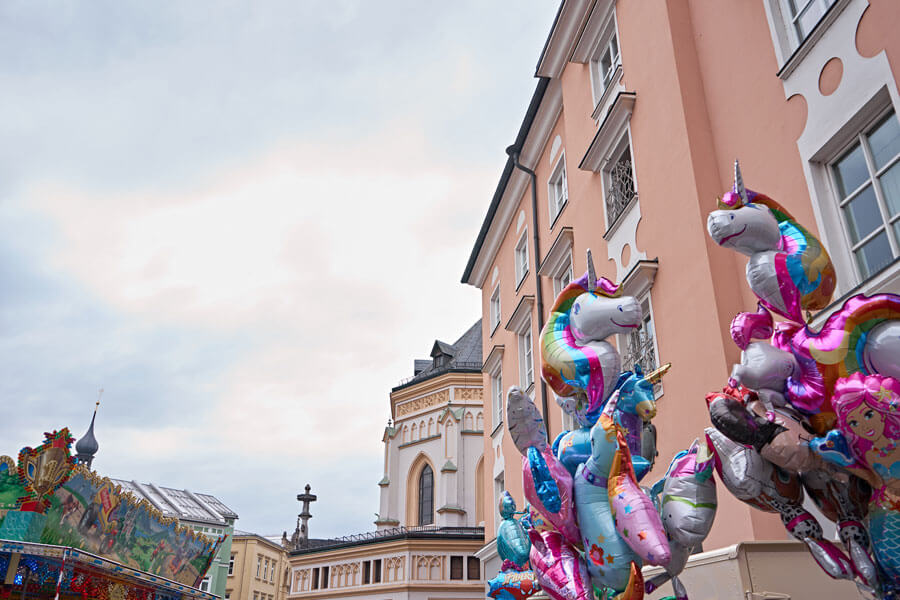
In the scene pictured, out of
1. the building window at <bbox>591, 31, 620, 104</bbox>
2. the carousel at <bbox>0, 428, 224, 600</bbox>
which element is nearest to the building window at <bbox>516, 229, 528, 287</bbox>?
the building window at <bbox>591, 31, 620, 104</bbox>

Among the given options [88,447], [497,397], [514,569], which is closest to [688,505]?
[514,569]

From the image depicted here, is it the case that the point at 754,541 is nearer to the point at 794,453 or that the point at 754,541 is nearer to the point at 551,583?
the point at 551,583

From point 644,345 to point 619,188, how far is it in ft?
8.89

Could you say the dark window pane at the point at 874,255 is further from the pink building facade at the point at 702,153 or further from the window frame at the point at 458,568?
the window frame at the point at 458,568

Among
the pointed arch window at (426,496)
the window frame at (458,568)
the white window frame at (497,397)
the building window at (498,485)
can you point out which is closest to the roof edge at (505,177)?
the white window frame at (497,397)

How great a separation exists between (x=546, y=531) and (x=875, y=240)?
3825 millimetres

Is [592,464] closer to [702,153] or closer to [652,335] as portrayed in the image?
[652,335]

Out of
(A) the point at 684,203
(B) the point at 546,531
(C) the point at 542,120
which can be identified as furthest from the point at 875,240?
(C) the point at 542,120

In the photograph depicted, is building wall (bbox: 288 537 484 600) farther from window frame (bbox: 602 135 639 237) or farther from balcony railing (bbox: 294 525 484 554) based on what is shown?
window frame (bbox: 602 135 639 237)

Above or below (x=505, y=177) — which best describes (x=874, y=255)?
below

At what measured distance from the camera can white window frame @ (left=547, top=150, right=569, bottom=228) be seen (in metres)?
14.5

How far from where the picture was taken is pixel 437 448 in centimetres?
3319

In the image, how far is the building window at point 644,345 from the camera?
9.61 meters

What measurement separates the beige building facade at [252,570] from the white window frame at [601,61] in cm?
4281
